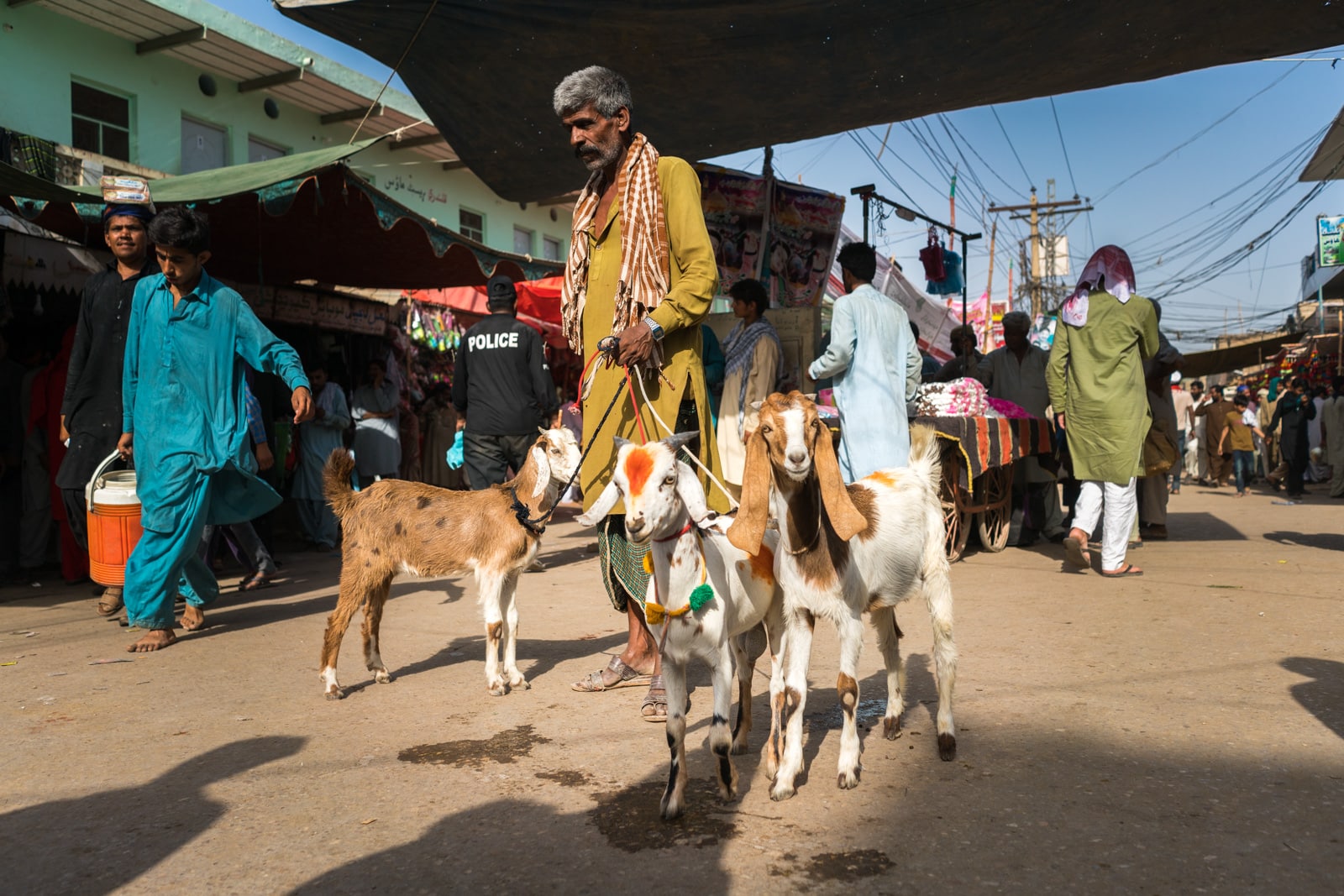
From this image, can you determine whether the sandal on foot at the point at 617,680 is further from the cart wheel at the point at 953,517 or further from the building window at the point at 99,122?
the building window at the point at 99,122

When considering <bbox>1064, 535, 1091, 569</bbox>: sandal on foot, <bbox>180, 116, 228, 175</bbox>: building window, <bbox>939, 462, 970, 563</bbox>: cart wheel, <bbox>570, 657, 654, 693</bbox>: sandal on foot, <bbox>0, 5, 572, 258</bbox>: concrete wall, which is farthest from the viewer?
<bbox>180, 116, 228, 175</bbox>: building window

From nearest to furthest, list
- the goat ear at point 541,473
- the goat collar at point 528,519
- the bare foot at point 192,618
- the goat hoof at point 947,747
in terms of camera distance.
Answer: the goat hoof at point 947,747, the goat collar at point 528,519, the goat ear at point 541,473, the bare foot at point 192,618

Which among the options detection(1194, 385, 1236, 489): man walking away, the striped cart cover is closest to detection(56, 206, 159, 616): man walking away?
the striped cart cover

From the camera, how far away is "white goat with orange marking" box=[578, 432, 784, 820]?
Result: 2.85 metres

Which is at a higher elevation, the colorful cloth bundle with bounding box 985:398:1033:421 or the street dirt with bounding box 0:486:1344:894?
the colorful cloth bundle with bounding box 985:398:1033:421

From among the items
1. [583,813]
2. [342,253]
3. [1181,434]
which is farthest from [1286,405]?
[583,813]

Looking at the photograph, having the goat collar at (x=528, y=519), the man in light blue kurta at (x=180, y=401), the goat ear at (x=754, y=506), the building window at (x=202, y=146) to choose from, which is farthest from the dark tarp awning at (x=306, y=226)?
the building window at (x=202, y=146)

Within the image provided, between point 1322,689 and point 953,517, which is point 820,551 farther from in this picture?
point 953,517

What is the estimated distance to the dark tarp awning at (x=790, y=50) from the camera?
614 cm

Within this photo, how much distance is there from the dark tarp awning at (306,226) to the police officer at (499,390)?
1735 millimetres

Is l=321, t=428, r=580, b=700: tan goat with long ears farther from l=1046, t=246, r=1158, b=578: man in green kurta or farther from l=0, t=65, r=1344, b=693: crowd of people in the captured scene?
l=1046, t=246, r=1158, b=578: man in green kurta

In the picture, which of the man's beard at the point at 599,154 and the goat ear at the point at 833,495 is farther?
the man's beard at the point at 599,154

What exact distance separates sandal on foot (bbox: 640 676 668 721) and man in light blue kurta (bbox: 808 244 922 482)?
3.13 metres

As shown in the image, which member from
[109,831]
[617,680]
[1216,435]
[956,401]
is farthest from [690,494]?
[1216,435]
